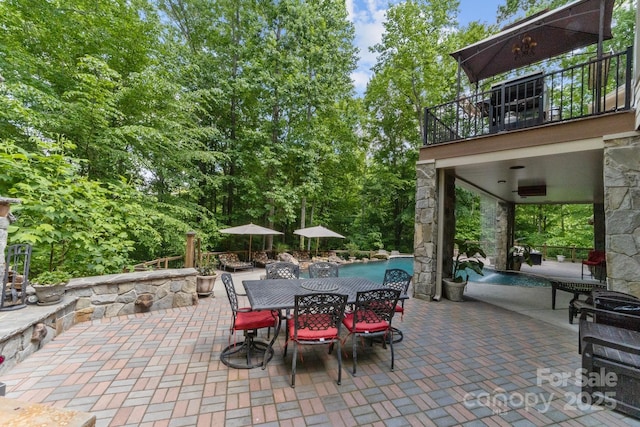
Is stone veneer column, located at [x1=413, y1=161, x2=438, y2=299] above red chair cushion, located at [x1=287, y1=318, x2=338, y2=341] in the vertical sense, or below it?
above

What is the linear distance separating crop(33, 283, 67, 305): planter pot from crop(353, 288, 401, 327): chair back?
11.9ft

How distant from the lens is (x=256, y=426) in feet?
6.12

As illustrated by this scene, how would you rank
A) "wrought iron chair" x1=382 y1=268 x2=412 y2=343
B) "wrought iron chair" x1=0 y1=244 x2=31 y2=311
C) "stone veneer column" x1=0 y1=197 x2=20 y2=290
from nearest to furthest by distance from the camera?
"stone veneer column" x1=0 y1=197 x2=20 y2=290, "wrought iron chair" x1=0 y1=244 x2=31 y2=311, "wrought iron chair" x1=382 y1=268 x2=412 y2=343

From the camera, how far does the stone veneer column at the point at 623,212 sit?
126 inches

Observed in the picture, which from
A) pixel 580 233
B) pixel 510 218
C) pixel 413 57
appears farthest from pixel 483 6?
pixel 580 233

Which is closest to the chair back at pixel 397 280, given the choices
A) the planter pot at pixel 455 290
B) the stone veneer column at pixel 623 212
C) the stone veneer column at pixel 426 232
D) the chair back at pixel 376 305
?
the chair back at pixel 376 305

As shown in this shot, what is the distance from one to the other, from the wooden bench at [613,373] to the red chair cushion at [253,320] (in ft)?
9.39

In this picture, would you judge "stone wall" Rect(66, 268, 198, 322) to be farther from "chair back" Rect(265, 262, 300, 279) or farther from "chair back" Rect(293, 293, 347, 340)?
"chair back" Rect(293, 293, 347, 340)

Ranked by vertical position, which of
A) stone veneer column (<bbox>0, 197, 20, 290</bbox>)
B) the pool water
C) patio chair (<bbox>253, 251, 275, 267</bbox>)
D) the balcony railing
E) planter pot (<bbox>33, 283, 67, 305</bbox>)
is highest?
the balcony railing

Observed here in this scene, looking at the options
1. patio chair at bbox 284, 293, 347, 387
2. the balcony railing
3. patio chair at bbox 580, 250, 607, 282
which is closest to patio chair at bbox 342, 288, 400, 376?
patio chair at bbox 284, 293, 347, 387

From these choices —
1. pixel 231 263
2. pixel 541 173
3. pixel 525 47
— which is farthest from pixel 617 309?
pixel 231 263

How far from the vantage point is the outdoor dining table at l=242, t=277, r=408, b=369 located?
2723mm

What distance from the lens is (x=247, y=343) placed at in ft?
9.22

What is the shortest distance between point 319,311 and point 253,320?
81 cm
